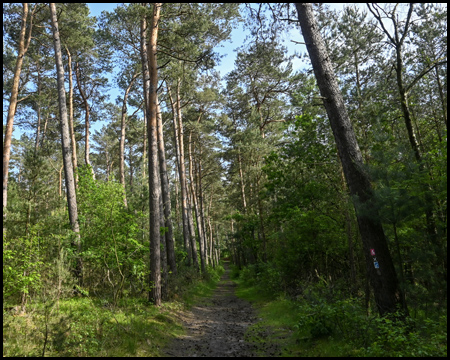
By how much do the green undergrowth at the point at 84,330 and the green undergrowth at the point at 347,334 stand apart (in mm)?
2315

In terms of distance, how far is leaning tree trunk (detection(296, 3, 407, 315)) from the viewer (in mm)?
5664

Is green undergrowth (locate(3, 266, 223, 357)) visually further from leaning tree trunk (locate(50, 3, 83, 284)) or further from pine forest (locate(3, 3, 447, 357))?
leaning tree trunk (locate(50, 3, 83, 284))

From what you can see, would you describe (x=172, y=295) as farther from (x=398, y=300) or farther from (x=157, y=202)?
(x=398, y=300)

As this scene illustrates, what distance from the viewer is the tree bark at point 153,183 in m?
9.27

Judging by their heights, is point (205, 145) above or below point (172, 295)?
above

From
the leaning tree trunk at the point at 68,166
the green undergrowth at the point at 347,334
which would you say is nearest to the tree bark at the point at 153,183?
the leaning tree trunk at the point at 68,166

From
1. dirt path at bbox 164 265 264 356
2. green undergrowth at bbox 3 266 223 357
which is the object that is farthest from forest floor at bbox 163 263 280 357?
green undergrowth at bbox 3 266 223 357

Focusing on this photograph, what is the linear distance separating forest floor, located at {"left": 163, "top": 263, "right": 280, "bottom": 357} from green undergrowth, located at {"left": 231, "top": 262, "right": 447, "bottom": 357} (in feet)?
0.56

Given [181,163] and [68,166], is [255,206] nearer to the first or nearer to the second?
[181,163]

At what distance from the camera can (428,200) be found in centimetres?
516

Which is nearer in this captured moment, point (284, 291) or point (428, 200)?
point (428, 200)

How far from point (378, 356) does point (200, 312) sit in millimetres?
7548

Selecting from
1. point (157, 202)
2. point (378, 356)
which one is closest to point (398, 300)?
point (378, 356)

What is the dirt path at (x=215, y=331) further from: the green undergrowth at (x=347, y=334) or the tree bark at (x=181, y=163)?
the tree bark at (x=181, y=163)
